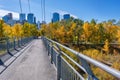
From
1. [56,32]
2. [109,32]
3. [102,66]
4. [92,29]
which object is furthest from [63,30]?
[102,66]

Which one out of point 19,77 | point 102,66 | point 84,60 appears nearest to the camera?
point 102,66

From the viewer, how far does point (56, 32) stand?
4395 inches

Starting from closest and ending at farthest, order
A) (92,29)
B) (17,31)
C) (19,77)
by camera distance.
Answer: (19,77) < (17,31) < (92,29)

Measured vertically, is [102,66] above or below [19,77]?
above

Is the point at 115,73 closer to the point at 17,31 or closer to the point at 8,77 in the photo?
the point at 8,77

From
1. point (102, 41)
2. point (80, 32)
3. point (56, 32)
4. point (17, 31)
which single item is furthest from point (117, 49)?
point (17, 31)

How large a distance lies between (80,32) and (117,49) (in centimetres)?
1927

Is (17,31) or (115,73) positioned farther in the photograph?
(17,31)

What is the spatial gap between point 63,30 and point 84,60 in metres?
103

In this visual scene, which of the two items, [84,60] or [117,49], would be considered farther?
[117,49]

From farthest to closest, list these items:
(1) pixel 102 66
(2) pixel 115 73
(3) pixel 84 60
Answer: (3) pixel 84 60 < (1) pixel 102 66 < (2) pixel 115 73

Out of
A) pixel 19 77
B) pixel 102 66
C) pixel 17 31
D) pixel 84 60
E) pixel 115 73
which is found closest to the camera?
pixel 115 73

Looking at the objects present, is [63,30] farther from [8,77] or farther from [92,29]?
[8,77]

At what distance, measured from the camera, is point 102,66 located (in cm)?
299
